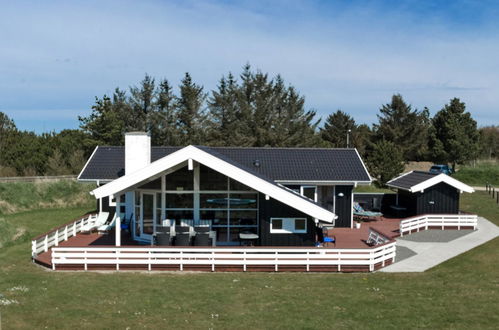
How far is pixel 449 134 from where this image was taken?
55250 millimetres

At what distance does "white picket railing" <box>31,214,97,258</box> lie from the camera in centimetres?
1623

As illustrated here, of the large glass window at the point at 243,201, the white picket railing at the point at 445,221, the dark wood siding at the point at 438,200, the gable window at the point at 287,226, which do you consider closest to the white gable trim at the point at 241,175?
the gable window at the point at 287,226

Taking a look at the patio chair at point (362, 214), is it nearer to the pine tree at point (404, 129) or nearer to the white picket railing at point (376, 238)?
the white picket railing at point (376, 238)

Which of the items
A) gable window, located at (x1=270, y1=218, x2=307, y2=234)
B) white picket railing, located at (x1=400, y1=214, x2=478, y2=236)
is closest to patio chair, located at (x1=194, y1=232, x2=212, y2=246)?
gable window, located at (x1=270, y1=218, x2=307, y2=234)

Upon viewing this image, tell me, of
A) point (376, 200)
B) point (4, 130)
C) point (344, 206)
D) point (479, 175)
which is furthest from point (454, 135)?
point (4, 130)

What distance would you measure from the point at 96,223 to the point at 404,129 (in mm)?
49353

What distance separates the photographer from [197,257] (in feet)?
47.3

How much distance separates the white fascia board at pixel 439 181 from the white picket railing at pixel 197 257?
10.8 meters

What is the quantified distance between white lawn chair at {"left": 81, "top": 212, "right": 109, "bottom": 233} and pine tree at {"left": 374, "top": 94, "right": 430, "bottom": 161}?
4615 centimetres

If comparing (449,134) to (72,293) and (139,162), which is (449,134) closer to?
(139,162)

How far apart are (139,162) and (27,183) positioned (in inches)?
722

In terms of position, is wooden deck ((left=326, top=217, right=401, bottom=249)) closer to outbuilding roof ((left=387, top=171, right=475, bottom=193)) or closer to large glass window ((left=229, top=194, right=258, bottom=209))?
outbuilding roof ((left=387, top=171, right=475, bottom=193))

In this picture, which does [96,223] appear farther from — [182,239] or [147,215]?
[182,239]

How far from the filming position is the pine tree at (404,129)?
6081 centimetres
